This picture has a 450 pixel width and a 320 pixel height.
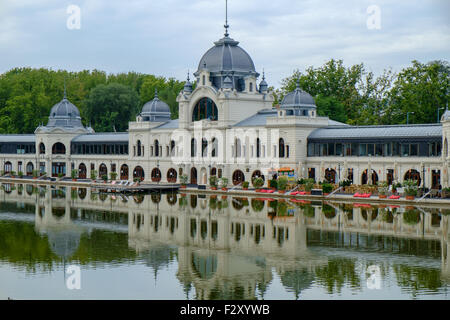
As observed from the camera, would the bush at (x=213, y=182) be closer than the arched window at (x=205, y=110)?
Yes

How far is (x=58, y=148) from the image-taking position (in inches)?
4193

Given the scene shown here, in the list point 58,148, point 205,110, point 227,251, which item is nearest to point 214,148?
point 205,110

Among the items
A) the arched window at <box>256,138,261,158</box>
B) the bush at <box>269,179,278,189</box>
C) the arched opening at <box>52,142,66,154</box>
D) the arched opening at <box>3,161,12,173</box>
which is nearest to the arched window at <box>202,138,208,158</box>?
the arched window at <box>256,138,261,158</box>

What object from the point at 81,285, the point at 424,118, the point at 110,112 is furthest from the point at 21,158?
the point at 81,285

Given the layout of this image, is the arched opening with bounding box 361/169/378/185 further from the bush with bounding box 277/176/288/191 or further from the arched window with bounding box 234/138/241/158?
the arched window with bounding box 234/138/241/158

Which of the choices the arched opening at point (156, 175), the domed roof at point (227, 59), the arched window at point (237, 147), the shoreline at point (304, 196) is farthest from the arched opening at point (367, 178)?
the arched opening at point (156, 175)

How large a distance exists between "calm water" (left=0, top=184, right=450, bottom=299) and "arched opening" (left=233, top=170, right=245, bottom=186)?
757 inches

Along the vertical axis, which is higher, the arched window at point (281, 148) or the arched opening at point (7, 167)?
the arched window at point (281, 148)

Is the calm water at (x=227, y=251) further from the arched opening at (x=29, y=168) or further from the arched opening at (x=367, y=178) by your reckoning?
the arched opening at (x=29, y=168)

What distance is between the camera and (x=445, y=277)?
31.5 m

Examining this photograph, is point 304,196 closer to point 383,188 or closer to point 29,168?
point 383,188

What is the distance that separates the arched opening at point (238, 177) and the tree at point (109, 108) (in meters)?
49.0

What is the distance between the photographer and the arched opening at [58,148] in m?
106

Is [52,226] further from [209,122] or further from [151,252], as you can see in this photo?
[209,122]
